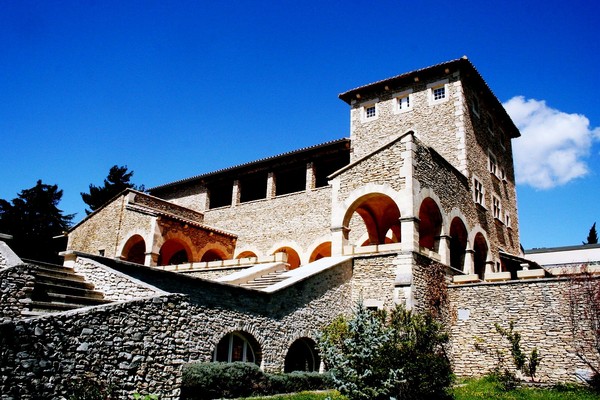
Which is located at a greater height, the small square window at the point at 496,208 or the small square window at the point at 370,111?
the small square window at the point at 370,111

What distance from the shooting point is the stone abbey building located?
870 cm

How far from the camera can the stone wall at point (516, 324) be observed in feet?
45.1

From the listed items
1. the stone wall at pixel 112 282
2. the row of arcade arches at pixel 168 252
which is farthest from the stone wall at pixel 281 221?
the stone wall at pixel 112 282

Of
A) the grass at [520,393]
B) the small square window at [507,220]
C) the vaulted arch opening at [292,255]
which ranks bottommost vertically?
the grass at [520,393]

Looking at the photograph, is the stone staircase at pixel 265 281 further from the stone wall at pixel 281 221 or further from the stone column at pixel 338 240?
the stone wall at pixel 281 221

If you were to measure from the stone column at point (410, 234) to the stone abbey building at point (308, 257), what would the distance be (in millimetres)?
44

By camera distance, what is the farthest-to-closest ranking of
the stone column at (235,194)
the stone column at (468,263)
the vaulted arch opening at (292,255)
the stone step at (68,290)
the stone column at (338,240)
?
the stone column at (235,194) → the vaulted arch opening at (292,255) → the stone column at (468,263) → the stone column at (338,240) → the stone step at (68,290)

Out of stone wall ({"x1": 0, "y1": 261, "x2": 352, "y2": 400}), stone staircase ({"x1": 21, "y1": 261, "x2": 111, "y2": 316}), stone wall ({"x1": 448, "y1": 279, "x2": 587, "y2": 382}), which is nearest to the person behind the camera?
stone wall ({"x1": 0, "y1": 261, "x2": 352, "y2": 400})

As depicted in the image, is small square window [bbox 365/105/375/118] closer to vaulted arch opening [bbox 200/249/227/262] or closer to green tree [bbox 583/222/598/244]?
vaulted arch opening [bbox 200/249/227/262]

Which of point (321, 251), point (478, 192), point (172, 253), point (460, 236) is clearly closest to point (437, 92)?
point (478, 192)

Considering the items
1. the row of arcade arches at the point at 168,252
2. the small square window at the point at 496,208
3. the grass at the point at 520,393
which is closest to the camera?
the grass at the point at 520,393

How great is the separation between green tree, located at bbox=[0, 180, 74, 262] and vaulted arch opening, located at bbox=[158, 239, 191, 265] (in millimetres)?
6644

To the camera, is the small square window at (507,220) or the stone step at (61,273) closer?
the stone step at (61,273)

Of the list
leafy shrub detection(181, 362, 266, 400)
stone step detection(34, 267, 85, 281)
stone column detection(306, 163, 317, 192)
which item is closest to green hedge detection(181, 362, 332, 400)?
leafy shrub detection(181, 362, 266, 400)
